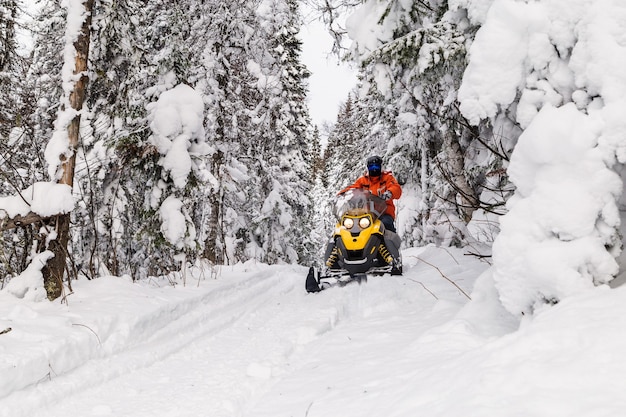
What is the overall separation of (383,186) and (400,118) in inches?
180

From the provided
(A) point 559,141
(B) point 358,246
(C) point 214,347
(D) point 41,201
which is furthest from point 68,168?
(A) point 559,141

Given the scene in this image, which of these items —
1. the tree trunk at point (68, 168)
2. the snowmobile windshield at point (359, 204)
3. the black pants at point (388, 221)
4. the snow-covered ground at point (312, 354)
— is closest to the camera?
the snow-covered ground at point (312, 354)

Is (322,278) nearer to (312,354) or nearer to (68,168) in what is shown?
(312,354)

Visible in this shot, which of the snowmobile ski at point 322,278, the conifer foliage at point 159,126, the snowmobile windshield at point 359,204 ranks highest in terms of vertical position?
the conifer foliage at point 159,126

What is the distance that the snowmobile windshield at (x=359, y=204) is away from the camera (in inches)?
291

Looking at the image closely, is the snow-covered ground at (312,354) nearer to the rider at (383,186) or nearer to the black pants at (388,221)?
the black pants at (388,221)

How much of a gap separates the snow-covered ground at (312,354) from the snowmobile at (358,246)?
2.47ft

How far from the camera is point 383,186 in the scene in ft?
26.5

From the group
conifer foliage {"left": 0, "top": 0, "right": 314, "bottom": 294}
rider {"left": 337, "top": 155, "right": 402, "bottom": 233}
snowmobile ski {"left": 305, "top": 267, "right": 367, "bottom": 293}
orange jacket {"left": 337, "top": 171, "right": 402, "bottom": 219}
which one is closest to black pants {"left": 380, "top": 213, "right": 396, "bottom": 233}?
rider {"left": 337, "top": 155, "right": 402, "bottom": 233}

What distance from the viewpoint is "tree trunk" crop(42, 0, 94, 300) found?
5.12 m

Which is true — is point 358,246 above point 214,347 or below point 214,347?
above

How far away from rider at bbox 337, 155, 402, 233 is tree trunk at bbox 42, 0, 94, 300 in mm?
4183

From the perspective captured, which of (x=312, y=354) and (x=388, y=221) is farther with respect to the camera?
(x=388, y=221)

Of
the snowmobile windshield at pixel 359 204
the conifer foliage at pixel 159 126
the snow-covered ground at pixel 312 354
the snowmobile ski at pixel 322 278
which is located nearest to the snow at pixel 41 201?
the conifer foliage at pixel 159 126
